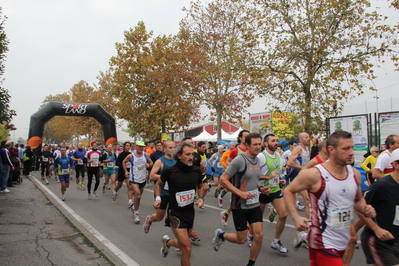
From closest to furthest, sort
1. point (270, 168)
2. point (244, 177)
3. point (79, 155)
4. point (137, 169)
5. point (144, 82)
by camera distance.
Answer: point (244, 177), point (270, 168), point (137, 169), point (79, 155), point (144, 82)

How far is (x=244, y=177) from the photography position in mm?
4883

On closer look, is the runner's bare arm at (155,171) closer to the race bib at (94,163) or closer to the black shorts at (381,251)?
the black shorts at (381,251)

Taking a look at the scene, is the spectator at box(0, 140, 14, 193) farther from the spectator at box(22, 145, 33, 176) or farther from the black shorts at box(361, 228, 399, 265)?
the black shorts at box(361, 228, 399, 265)

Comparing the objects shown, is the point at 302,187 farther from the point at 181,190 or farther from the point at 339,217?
the point at 181,190

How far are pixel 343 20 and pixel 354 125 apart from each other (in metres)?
5.01

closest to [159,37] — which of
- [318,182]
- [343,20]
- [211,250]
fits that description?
[343,20]

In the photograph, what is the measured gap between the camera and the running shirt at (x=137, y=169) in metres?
8.75

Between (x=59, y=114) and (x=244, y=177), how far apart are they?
858 inches

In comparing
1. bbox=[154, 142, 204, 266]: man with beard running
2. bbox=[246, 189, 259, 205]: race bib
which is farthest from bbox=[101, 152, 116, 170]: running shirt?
bbox=[246, 189, 259, 205]: race bib

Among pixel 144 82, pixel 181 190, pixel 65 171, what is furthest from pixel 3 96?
pixel 144 82

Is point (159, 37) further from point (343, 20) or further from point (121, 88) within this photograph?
point (343, 20)

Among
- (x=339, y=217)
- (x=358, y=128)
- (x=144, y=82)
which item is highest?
(x=144, y=82)

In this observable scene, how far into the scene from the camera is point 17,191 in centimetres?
1420

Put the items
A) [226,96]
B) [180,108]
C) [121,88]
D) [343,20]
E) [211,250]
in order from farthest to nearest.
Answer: [121,88]
[180,108]
[226,96]
[343,20]
[211,250]
